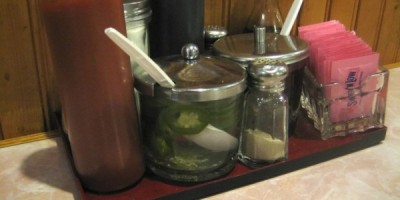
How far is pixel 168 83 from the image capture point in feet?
1.83

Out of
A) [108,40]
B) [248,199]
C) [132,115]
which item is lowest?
[248,199]

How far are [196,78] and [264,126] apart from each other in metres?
0.14

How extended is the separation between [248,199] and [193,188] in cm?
8

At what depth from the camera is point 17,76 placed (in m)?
0.72

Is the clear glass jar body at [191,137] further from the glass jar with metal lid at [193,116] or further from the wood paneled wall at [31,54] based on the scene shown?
the wood paneled wall at [31,54]

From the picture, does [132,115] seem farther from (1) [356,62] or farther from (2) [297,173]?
(1) [356,62]

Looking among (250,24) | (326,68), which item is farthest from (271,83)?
(250,24)

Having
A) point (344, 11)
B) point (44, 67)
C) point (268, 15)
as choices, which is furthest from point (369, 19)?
point (44, 67)

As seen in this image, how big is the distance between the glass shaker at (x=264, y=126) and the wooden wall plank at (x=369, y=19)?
449 mm

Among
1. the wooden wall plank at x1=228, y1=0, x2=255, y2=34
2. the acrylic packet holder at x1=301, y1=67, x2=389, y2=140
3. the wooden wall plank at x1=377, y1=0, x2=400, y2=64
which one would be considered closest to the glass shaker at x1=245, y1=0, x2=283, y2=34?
the wooden wall plank at x1=228, y1=0, x2=255, y2=34

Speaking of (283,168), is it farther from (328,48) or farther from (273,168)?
(328,48)

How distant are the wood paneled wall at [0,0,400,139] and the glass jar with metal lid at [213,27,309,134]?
107 millimetres

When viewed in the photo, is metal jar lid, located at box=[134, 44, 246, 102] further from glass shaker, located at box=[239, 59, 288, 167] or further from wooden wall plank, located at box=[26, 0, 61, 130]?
wooden wall plank, located at box=[26, 0, 61, 130]

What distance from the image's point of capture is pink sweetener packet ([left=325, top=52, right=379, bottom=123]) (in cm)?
71
